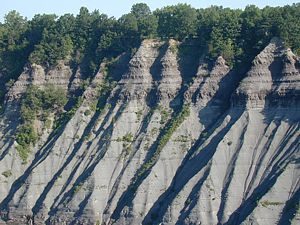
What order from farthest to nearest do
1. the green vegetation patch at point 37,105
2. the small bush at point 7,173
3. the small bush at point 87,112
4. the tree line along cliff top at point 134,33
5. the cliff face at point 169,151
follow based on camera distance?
the green vegetation patch at point 37,105 → the small bush at point 87,112 → the small bush at point 7,173 → the tree line along cliff top at point 134,33 → the cliff face at point 169,151

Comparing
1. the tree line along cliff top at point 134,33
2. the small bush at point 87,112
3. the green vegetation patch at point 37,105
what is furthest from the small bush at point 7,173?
the tree line along cliff top at point 134,33

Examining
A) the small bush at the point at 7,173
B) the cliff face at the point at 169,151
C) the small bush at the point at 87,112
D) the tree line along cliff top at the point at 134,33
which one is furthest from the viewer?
the small bush at the point at 87,112

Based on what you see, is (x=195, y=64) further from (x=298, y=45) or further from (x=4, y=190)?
(x=4, y=190)

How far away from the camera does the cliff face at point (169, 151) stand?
286ft

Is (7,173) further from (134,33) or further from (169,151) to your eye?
(134,33)

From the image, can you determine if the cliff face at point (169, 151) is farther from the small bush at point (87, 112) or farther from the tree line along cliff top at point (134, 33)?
the tree line along cliff top at point (134, 33)

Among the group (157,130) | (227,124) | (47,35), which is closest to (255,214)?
(227,124)

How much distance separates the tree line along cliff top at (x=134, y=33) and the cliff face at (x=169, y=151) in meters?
2.11

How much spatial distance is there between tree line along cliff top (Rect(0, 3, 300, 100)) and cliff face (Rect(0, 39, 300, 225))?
2.11 m

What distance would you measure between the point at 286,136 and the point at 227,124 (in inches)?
269

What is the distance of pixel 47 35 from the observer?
115938 mm

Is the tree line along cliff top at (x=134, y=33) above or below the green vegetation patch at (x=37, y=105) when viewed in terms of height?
above

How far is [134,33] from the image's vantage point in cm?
11050

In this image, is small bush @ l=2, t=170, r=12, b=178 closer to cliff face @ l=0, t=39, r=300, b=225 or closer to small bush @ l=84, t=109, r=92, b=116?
cliff face @ l=0, t=39, r=300, b=225
